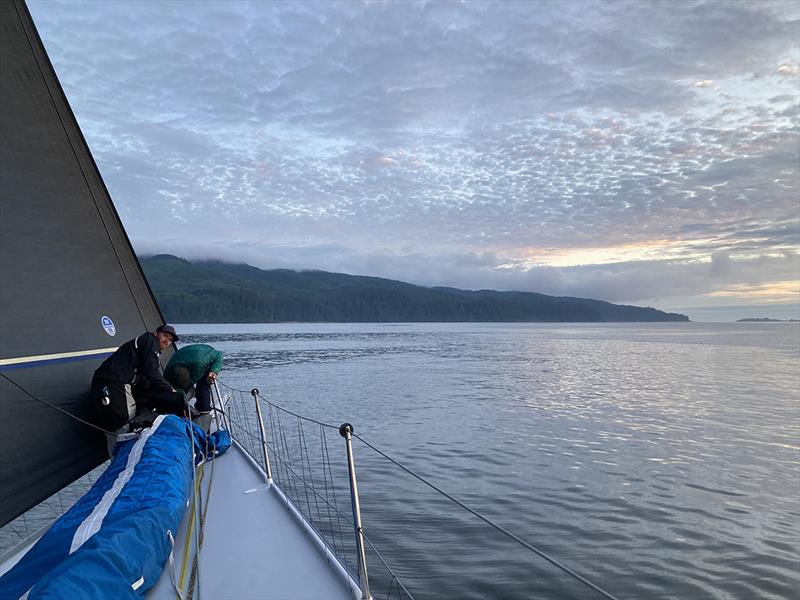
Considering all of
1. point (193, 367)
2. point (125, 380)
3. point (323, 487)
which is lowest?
point (323, 487)

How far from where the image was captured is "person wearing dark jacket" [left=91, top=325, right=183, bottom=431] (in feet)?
13.2

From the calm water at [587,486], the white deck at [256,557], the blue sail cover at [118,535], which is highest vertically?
the blue sail cover at [118,535]

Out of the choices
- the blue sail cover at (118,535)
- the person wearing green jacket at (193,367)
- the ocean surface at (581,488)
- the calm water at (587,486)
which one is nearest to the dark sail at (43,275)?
the blue sail cover at (118,535)

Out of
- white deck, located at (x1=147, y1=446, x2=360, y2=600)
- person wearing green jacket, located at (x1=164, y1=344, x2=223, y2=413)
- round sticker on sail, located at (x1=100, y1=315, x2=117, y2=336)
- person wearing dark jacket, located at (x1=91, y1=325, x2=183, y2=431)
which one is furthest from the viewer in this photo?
person wearing green jacket, located at (x1=164, y1=344, x2=223, y2=413)

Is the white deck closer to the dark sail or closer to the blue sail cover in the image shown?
the blue sail cover

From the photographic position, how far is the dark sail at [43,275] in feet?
10.2

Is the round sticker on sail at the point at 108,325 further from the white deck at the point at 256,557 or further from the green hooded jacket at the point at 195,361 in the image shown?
the green hooded jacket at the point at 195,361

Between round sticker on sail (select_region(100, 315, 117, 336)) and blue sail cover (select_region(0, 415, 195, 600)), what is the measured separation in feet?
3.81

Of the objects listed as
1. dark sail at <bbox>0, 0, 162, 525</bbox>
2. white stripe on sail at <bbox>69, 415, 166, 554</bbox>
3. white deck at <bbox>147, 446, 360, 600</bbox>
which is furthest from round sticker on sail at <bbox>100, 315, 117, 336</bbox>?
white deck at <bbox>147, 446, 360, 600</bbox>

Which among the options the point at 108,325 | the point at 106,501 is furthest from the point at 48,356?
the point at 106,501

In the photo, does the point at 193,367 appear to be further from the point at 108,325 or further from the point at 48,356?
the point at 48,356

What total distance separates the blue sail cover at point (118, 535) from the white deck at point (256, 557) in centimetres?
32

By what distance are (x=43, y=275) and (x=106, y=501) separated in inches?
66.4

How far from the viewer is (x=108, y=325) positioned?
443 cm
